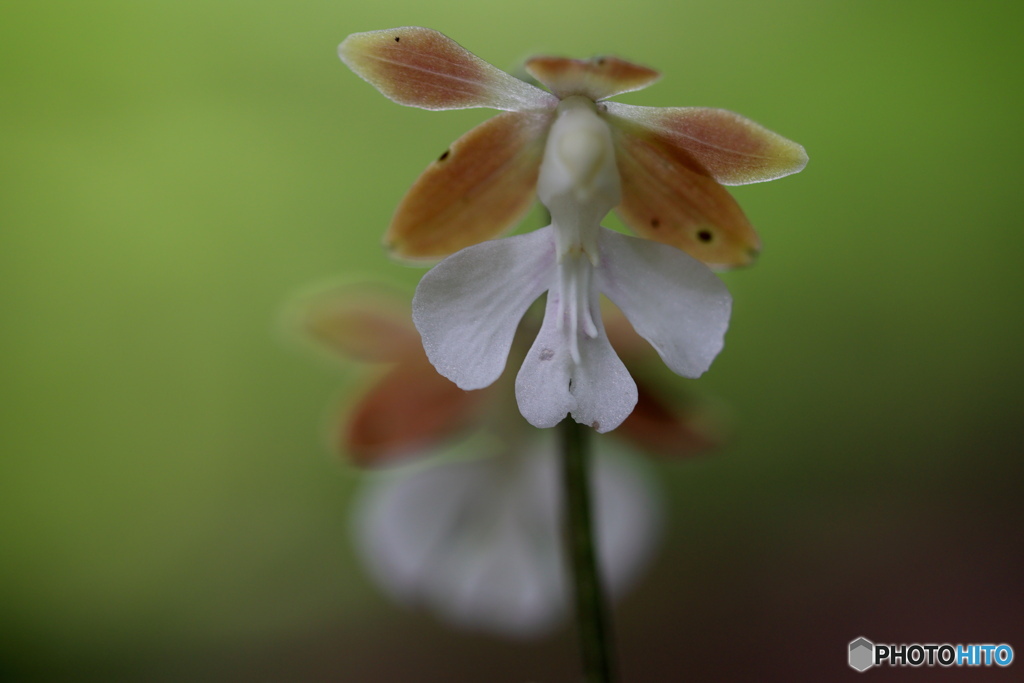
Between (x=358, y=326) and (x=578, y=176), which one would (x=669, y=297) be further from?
(x=358, y=326)

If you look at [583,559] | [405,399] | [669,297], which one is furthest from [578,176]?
[405,399]

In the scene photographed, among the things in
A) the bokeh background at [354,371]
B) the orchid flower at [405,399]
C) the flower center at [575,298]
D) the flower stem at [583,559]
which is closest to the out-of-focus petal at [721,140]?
the flower center at [575,298]

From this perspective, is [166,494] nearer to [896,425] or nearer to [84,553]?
[84,553]

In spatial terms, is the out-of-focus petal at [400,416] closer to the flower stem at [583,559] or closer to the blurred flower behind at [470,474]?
the blurred flower behind at [470,474]

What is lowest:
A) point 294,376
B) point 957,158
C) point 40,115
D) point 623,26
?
point 294,376

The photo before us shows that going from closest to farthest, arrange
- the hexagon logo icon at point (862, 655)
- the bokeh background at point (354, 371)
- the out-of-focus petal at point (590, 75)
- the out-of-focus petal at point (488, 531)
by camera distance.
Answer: the out-of-focus petal at point (590, 75)
the hexagon logo icon at point (862, 655)
the out-of-focus petal at point (488, 531)
the bokeh background at point (354, 371)

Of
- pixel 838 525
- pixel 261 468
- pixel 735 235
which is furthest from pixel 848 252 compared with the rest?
pixel 735 235
